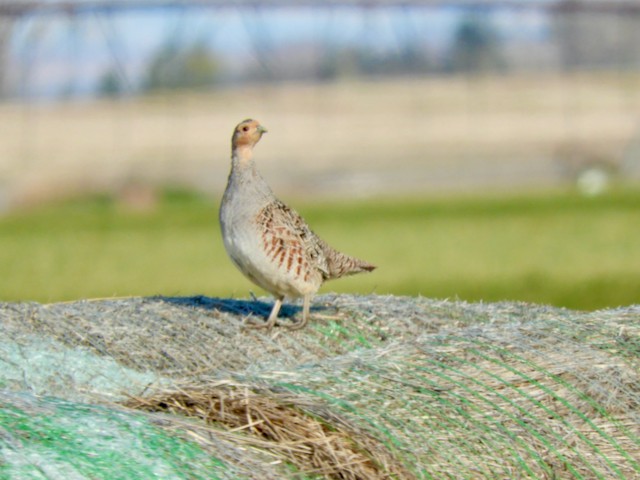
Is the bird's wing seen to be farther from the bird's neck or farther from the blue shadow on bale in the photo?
the blue shadow on bale

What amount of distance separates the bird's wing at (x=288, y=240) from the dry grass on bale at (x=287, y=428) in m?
2.42

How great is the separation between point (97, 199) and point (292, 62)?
11.5 metres

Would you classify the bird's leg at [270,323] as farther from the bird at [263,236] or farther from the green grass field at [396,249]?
the green grass field at [396,249]

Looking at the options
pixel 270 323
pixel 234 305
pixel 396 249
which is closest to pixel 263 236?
pixel 270 323

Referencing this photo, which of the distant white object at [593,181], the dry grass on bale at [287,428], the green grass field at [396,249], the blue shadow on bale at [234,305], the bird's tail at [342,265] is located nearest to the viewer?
the dry grass on bale at [287,428]

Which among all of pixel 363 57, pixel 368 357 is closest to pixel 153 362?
pixel 368 357

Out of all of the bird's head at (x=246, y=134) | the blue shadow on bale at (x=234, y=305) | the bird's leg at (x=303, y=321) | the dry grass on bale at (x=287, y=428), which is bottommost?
the dry grass on bale at (x=287, y=428)

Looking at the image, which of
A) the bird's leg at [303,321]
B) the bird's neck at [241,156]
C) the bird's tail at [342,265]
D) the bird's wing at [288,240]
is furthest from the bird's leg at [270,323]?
the bird's neck at [241,156]

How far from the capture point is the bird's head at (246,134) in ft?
28.0

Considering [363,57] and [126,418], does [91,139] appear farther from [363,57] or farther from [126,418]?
[126,418]

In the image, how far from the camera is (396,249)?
2573 centimetres

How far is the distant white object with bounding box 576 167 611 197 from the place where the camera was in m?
37.8

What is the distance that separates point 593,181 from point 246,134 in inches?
1311

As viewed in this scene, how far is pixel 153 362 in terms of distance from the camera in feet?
25.2
